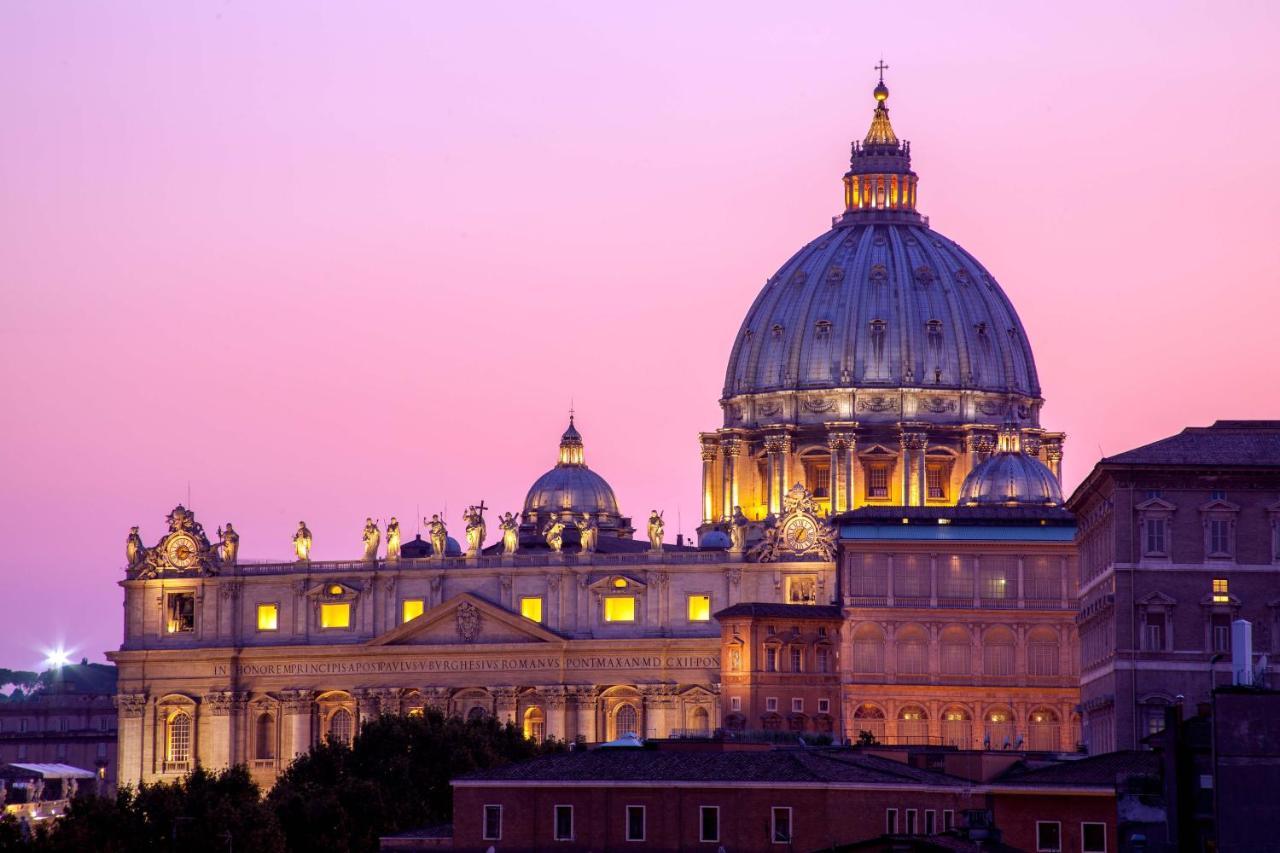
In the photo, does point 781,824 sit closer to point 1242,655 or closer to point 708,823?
point 708,823

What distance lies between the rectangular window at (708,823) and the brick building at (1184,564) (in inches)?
992

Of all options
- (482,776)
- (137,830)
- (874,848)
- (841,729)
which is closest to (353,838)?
(137,830)

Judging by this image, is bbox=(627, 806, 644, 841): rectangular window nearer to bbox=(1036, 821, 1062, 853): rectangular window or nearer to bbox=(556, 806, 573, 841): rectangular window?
bbox=(556, 806, 573, 841): rectangular window

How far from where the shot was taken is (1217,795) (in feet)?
267

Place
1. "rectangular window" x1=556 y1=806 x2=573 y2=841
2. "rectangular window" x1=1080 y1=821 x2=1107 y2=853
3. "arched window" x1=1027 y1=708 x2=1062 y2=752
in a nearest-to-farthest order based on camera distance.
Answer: "rectangular window" x1=1080 y1=821 x2=1107 y2=853 < "rectangular window" x1=556 y1=806 x2=573 y2=841 < "arched window" x1=1027 y1=708 x2=1062 y2=752

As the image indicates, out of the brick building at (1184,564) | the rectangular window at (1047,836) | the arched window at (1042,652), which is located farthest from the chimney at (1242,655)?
the arched window at (1042,652)

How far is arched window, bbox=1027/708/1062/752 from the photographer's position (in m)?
197

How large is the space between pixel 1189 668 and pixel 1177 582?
3.08 meters

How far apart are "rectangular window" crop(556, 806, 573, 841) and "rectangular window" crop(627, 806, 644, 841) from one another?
179cm

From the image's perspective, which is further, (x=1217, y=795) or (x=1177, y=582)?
(x=1177, y=582)

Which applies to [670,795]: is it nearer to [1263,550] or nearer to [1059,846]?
[1059,846]

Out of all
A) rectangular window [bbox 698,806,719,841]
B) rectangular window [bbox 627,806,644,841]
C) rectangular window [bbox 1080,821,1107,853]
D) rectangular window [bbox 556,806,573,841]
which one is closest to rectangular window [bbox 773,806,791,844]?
rectangular window [bbox 698,806,719,841]

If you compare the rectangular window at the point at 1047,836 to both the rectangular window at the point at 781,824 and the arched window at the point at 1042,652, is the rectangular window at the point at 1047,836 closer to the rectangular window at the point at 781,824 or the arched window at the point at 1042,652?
the rectangular window at the point at 781,824

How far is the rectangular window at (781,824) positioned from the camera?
112 meters
